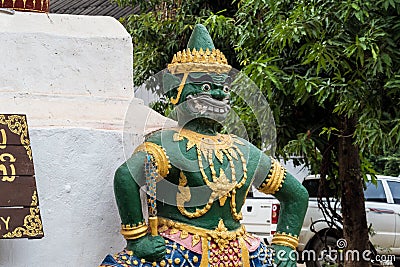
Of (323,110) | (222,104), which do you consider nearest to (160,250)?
(222,104)

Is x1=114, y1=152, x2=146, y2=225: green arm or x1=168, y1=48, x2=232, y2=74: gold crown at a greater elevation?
x1=168, y1=48, x2=232, y2=74: gold crown

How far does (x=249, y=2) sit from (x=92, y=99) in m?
2.23

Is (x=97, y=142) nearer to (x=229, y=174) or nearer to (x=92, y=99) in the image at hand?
(x=92, y=99)

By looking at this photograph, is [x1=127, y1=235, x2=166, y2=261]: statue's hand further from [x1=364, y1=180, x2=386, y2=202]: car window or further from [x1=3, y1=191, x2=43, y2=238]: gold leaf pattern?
[x1=364, y1=180, x2=386, y2=202]: car window

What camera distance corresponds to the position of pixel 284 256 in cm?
414

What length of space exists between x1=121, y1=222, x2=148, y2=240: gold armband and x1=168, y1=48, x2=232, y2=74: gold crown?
2.54 ft

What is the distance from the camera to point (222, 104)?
3975mm

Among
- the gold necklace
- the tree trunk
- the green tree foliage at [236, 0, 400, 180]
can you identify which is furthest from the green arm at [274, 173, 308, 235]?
the tree trunk

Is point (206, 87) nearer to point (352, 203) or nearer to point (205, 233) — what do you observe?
point (205, 233)

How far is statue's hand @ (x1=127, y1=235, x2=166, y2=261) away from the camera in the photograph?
375 centimetres

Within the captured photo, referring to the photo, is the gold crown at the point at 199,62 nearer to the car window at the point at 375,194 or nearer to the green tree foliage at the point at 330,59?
the green tree foliage at the point at 330,59

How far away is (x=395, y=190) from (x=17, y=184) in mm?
9065

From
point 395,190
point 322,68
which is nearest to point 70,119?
point 322,68

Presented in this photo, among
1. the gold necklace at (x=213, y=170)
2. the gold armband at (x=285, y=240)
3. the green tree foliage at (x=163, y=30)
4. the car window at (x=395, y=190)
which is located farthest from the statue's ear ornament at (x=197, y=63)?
the car window at (x=395, y=190)
